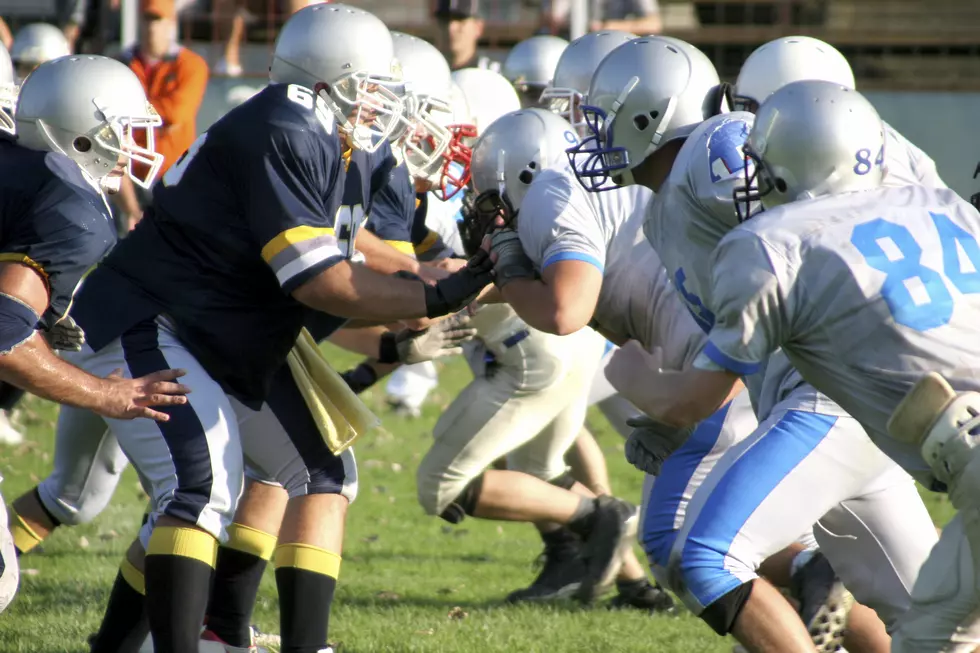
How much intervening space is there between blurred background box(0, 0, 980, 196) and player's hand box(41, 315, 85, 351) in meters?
6.86

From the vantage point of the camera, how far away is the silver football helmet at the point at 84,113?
3.62 meters

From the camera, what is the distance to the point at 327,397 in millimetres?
3895

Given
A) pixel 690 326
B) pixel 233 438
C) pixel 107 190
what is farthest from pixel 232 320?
pixel 690 326

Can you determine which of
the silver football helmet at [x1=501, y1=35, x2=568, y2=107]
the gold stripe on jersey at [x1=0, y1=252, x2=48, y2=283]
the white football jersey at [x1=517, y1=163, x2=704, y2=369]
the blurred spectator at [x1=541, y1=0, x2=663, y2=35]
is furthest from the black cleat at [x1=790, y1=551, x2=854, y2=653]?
the blurred spectator at [x1=541, y1=0, x2=663, y2=35]

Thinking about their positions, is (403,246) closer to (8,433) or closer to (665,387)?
(665,387)

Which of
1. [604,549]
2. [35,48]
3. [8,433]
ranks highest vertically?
[35,48]

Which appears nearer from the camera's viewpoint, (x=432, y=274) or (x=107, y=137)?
(x=107, y=137)

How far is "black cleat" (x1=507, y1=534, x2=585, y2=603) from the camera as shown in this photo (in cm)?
517

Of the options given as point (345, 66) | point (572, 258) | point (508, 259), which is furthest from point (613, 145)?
point (345, 66)

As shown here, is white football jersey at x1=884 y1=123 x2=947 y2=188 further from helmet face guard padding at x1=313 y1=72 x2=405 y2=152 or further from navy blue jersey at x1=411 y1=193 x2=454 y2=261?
navy blue jersey at x1=411 y1=193 x2=454 y2=261

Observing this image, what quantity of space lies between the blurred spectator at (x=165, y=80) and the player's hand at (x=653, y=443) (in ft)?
17.5

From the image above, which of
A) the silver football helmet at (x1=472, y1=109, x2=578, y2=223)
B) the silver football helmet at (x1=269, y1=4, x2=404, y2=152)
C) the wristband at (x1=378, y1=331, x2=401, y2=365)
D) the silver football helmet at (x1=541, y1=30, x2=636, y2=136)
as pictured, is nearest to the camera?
the silver football helmet at (x1=269, y1=4, x2=404, y2=152)

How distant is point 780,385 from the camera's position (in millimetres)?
3566

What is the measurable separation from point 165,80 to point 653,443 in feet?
18.8
